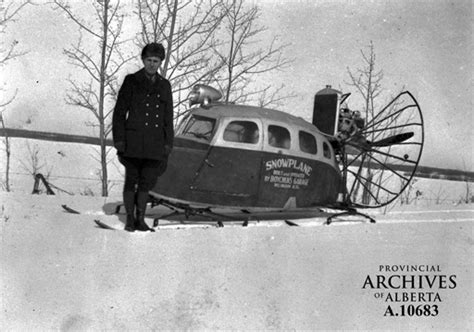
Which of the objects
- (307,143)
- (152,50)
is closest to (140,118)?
(152,50)

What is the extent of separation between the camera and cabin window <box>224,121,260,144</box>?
776cm

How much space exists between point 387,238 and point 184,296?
2977 millimetres

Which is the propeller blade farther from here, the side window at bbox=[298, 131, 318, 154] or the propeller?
the side window at bbox=[298, 131, 318, 154]

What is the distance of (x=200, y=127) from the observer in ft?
25.9

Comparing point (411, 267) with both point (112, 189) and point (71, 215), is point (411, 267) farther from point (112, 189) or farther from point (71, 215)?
point (112, 189)

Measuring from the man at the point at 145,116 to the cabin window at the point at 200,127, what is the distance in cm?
127

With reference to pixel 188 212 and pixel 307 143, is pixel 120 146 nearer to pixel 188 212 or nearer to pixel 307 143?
pixel 188 212

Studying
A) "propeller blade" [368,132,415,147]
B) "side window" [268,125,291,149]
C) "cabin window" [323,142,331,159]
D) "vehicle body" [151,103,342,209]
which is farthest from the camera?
"propeller blade" [368,132,415,147]

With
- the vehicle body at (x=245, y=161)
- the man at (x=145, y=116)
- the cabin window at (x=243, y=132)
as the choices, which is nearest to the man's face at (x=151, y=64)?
the man at (x=145, y=116)

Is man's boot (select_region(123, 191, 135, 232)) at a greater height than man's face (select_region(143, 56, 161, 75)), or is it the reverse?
man's face (select_region(143, 56, 161, 75))

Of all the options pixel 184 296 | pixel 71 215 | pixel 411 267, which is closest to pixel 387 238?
pixel 411 267

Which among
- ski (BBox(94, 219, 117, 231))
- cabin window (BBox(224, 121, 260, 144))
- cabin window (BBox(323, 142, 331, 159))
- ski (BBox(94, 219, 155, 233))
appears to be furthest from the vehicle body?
ski (BBox(94, 219, 117, 231))

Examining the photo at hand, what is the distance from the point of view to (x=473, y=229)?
25.6ft

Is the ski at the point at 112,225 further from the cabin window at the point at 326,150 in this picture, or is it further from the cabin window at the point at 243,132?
the cabin window at the point at 326,150
